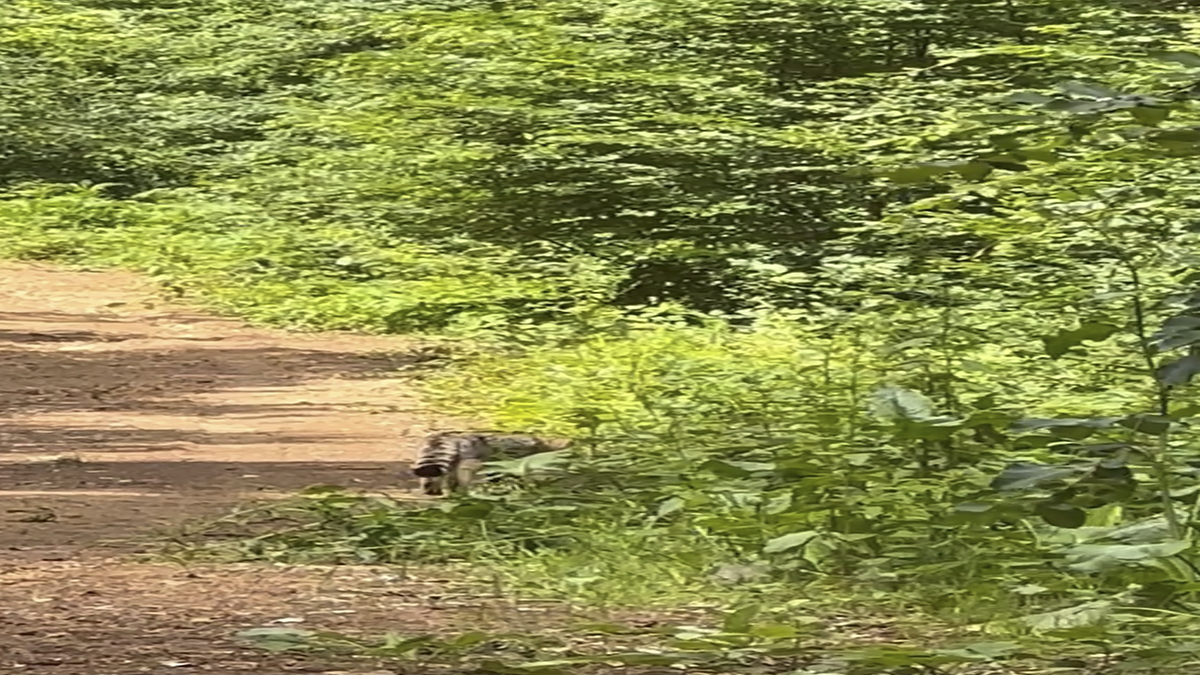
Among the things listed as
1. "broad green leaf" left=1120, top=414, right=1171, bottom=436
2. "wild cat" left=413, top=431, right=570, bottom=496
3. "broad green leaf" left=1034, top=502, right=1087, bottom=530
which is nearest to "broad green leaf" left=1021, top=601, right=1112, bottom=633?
"broad green leaf" left=1034, top=502, right=1087, bottom=530

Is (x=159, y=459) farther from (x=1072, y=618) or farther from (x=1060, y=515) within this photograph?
(x=1060, y=515)

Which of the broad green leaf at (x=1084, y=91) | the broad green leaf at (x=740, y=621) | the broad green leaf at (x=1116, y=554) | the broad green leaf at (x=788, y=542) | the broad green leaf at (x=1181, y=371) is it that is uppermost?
the broad green leaf at (x=1084, y=91)

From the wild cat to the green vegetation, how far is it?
230 mm

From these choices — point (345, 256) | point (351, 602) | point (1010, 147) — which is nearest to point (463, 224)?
point (345, 256)

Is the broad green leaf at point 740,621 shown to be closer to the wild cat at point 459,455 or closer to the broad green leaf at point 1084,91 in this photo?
the broad green leaf at point 1084,91

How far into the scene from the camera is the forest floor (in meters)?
3.14

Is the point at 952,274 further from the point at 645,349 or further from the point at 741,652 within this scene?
the point at 741,652

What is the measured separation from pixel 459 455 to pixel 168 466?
107cm

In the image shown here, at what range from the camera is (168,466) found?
18.4 ft

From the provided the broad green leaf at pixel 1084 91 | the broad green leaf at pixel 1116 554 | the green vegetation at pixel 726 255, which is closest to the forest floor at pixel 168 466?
the green vegetation at pixel 726 255

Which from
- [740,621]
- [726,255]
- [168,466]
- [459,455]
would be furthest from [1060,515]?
[726,255]

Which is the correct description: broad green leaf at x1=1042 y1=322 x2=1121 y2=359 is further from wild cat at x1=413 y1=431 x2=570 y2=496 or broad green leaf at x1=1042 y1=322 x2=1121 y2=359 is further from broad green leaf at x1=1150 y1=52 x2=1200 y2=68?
wild cat at x1=413 y1=431 x2=570 y2=496

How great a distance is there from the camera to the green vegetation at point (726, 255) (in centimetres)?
294

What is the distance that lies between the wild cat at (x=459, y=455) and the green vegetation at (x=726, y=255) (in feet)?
0.75
